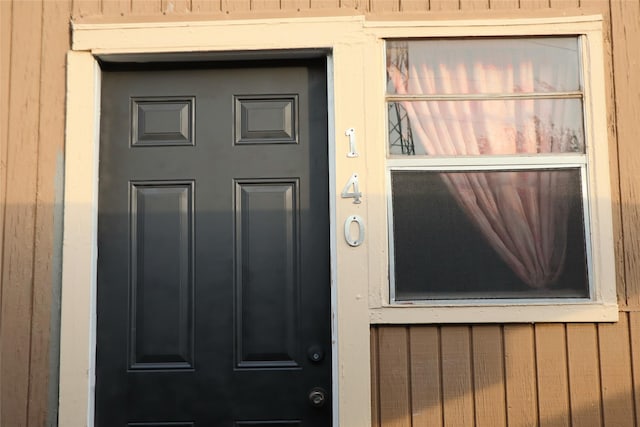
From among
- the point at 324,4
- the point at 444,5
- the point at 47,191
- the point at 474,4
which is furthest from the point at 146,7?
the point at 474,4

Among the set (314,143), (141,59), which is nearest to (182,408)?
(314,143)

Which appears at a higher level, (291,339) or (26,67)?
(26,67)

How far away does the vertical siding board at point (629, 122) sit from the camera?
132 inches

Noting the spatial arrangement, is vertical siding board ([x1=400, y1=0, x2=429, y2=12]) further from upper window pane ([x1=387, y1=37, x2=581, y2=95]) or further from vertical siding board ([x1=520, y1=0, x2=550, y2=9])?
vertical siding board ([x1=520, y1=0, x2=550, y2=9])

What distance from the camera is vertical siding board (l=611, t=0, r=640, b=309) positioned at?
11.0ft

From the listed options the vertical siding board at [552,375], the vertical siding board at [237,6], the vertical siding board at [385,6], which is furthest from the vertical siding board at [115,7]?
the vertical siding board at [552,375]

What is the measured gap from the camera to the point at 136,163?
141 inches

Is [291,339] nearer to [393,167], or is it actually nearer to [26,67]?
[393,167]

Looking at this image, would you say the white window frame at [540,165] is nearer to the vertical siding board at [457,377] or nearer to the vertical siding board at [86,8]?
the vertical siding board at [457,377]

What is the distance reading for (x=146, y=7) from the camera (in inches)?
140

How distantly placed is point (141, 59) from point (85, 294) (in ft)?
3.79

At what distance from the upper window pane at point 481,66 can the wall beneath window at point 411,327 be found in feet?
0.47

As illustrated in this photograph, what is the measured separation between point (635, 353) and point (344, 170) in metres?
1.54

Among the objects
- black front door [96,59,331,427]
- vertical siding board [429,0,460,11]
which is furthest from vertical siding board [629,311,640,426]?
vertical siding board [429,0,460,11]
